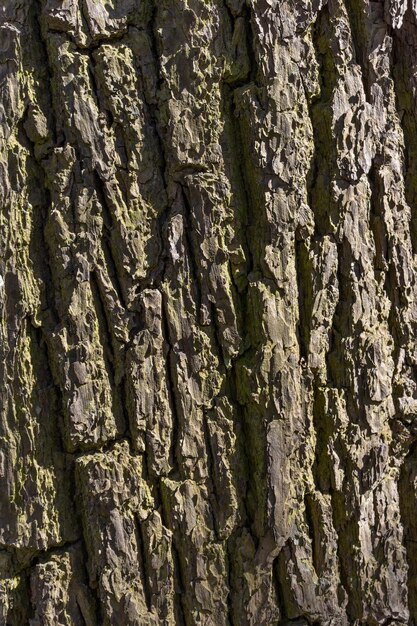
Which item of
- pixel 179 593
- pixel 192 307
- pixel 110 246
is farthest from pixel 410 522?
pixel 110 246

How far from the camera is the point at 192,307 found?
1.47 metres

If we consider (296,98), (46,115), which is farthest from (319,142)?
(46,115)

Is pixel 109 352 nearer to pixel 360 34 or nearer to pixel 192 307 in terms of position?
pixel 192 307

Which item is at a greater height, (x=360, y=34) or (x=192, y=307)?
(x=360, y=34)

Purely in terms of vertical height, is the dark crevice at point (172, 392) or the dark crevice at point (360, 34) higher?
the dark crevice at point (360, 34)

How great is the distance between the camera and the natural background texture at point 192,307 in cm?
145

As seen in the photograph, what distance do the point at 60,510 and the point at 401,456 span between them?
78 centimetres

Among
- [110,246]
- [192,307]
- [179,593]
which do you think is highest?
[110,246]

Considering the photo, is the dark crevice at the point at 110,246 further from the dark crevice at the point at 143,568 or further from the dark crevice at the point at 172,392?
the dark crevice at the point at 143,568

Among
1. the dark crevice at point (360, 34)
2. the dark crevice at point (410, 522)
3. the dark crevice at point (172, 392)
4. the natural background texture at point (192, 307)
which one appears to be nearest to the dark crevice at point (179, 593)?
the natural background texture at point (192, 307)

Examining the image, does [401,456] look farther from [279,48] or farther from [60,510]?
[279,48]

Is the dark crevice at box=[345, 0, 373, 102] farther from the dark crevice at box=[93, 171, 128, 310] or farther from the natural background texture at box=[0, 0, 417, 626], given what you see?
the dark crevice at box=[93, 171, 128, 310]

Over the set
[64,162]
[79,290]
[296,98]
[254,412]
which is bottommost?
[254,412]

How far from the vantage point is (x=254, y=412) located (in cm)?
149
